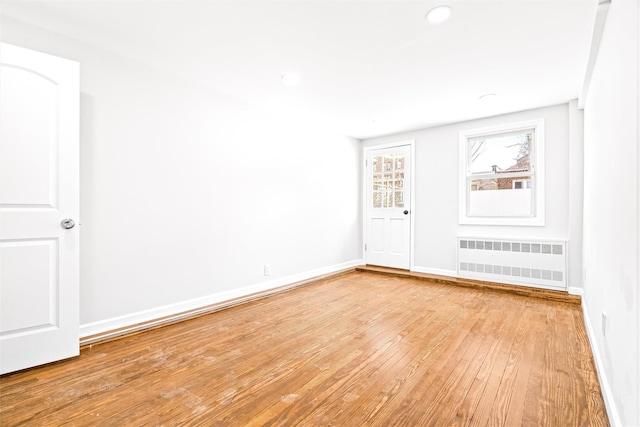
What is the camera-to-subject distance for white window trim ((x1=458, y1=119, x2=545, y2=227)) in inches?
152

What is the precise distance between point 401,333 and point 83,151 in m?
2.95

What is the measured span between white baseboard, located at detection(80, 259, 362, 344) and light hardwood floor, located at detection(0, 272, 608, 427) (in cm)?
16

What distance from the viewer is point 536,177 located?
3.93m

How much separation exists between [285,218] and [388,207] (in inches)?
78.1

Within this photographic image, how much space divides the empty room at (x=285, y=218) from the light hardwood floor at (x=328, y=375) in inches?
0.7

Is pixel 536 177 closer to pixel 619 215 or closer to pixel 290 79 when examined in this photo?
pixel 619 215

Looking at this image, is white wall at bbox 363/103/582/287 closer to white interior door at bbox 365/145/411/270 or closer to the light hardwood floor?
white interior door at bbox 365/145/411/270

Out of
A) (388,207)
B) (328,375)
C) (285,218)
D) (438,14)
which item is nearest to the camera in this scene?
(328,375)

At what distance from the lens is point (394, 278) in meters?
4.70

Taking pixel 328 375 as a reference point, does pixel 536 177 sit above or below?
above

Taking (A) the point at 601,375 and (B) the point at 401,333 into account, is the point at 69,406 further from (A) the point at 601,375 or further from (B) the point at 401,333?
(A) the point at 601,375

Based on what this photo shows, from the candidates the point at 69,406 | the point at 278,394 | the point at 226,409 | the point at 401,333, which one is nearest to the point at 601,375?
the point at 401,333

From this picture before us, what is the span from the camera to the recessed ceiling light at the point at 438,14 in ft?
6.44

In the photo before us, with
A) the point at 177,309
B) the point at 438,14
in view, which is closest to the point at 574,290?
the point at 438,14
